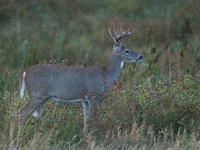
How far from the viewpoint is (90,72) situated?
7.03 m

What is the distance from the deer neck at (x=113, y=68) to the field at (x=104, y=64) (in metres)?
0.30

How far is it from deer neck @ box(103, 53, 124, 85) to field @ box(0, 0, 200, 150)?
0.98 feet

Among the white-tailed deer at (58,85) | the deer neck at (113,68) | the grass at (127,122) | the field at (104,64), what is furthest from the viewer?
the deer neck at (113,68)

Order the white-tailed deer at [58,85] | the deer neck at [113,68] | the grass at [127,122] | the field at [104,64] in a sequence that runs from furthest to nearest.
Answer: the deer neck at [113,68], the white-tailed deer at [58,85], the field at [104,64], the grass at [127,122]

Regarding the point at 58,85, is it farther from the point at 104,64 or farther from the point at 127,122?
the point at 104,64

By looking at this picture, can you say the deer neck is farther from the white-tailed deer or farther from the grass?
the grass

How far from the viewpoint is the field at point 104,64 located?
218 inches

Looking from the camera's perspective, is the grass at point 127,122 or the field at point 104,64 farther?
the field at point 104,64

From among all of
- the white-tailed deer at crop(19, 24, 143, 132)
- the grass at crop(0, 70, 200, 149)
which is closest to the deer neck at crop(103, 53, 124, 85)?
the white-tailed deer at crop(19, 24, 143, 132)

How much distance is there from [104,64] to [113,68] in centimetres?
389

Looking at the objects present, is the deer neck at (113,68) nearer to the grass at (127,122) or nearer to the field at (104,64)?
the field at (104,64)

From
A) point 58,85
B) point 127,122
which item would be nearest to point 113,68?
point 58,85

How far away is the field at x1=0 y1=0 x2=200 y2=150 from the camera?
18.1 ft

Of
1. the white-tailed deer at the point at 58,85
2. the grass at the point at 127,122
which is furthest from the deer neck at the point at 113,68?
the grass at the point at 127,122
